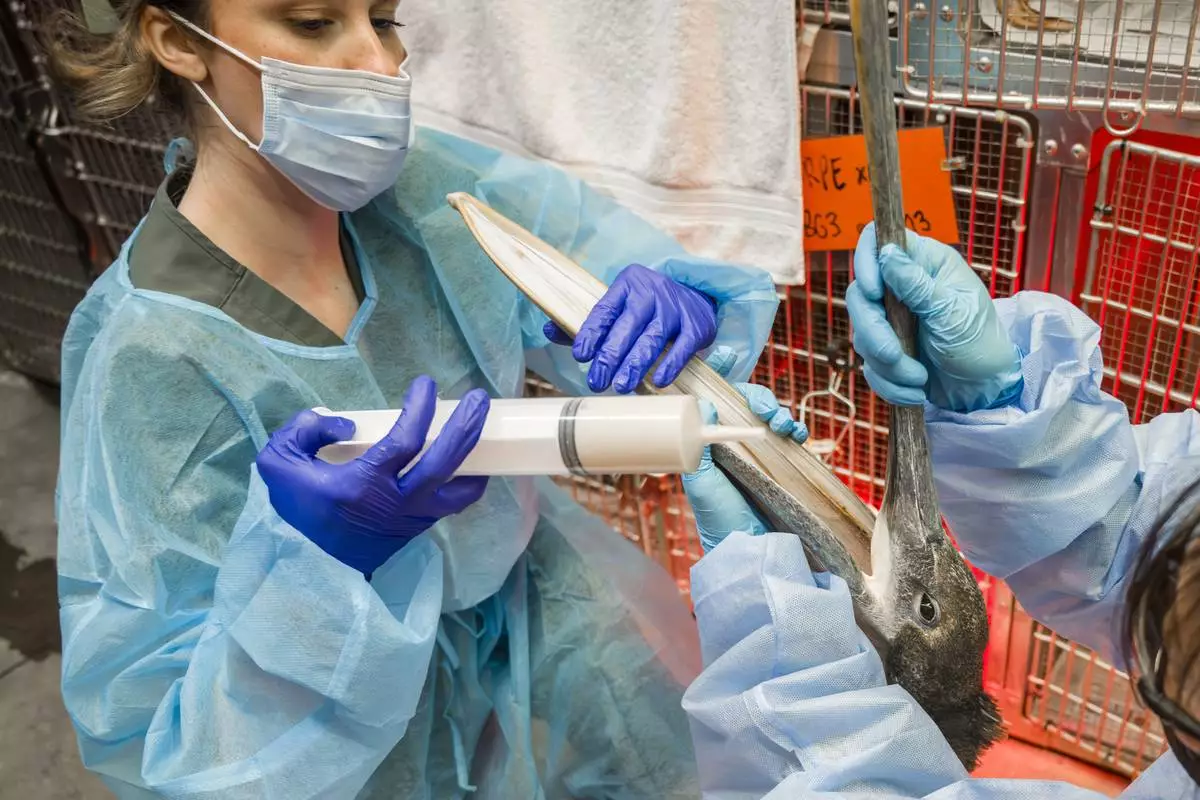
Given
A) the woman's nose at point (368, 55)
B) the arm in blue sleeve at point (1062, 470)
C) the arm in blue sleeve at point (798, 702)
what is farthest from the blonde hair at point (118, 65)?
the arm in blue sleeve at point (1062, 470)

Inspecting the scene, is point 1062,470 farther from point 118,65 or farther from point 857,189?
point 118,65

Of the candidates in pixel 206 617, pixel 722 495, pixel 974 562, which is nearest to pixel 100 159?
pixel 206 617

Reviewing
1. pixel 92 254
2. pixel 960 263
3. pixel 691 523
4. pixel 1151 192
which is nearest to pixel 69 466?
Result: pixel 960 263

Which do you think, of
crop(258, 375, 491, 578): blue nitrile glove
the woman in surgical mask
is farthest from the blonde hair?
crop(258, 375, 491, 578): blue nitrile glove

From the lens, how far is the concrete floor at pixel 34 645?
1894 mm

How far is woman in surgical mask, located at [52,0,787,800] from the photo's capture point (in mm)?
1028

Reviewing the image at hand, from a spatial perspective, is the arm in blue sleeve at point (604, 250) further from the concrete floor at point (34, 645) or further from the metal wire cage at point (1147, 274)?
the concrete floor at point (34, 645)

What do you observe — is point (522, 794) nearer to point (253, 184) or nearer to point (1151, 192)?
point (253, 184)

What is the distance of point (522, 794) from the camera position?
1421 mm

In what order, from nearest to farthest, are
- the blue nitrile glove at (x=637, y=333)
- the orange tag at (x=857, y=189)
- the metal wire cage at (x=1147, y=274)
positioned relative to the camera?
the blue nitrile glove at (x=637, y=333) → the metal wire cage at (x=1147, y=274) → the orange tag at (x=857, y=189)

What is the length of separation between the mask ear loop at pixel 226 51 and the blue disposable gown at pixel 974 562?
66cm

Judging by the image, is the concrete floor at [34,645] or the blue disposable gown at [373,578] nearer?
the blue disposable gown at [373,578]

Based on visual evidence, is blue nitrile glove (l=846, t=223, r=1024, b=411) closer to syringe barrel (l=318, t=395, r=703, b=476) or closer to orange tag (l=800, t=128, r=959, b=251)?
syringe barrel (l=318, t=395, r=703, b=476)

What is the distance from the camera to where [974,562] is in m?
1.19
